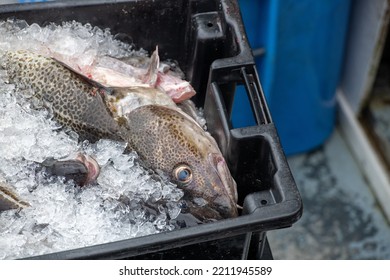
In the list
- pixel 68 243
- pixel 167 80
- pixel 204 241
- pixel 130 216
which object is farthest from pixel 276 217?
pixel 167 80

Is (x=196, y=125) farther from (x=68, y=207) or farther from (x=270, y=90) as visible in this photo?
(x=270, y=90)

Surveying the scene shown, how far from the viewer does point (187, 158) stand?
66.6 inches

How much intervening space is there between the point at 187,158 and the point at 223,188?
0.39 ft

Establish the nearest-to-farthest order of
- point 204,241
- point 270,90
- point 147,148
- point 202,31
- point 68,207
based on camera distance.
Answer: point 204,241 → point 68,207 → point 147,148 → point 202,31 → point 270,90

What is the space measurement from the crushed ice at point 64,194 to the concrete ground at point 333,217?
1.62 meters

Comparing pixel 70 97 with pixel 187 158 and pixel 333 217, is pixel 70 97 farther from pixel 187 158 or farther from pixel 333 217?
pixel 333 217

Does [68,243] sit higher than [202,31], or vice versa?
[202,31]

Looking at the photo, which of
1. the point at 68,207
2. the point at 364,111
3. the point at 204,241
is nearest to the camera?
the point at 204,241

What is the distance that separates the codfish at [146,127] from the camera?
166 centimetres

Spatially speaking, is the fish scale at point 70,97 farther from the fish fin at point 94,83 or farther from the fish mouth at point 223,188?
the fish mouth at point 223,188

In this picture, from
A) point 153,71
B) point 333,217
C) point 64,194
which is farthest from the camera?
point 333,217

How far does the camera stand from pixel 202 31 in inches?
73.2

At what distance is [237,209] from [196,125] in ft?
0.83

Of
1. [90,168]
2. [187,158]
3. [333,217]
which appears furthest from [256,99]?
[333,217]
